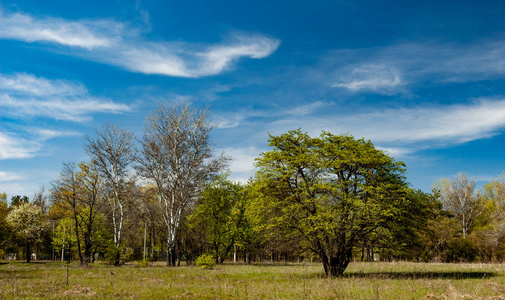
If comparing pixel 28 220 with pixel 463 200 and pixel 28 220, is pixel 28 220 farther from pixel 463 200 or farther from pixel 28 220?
pixel 463 200

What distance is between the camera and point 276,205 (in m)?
22.6

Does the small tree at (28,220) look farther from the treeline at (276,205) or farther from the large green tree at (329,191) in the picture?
the large green tree at (329,191)

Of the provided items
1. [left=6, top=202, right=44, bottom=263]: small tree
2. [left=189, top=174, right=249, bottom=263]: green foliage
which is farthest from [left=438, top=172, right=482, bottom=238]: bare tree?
[left=6, top=202, right=44, bottom=263]: small tree

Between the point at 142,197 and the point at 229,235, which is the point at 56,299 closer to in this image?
the point at 142,197

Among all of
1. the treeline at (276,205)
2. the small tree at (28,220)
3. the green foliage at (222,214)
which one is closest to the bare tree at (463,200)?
the treeline at (276,205)

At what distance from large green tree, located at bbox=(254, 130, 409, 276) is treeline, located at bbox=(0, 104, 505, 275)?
0.23 feet

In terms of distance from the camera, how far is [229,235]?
146 ft

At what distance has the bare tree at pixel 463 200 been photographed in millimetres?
60125

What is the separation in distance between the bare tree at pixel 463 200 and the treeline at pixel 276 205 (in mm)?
175

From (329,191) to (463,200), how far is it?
50.4m

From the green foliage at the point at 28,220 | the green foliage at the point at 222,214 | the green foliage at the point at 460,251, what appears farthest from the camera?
the green foliage at the point at 28,220

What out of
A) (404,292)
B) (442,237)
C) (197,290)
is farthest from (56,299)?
(442,237)

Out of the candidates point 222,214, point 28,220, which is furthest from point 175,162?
point 28,220

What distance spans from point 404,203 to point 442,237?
102 ft
